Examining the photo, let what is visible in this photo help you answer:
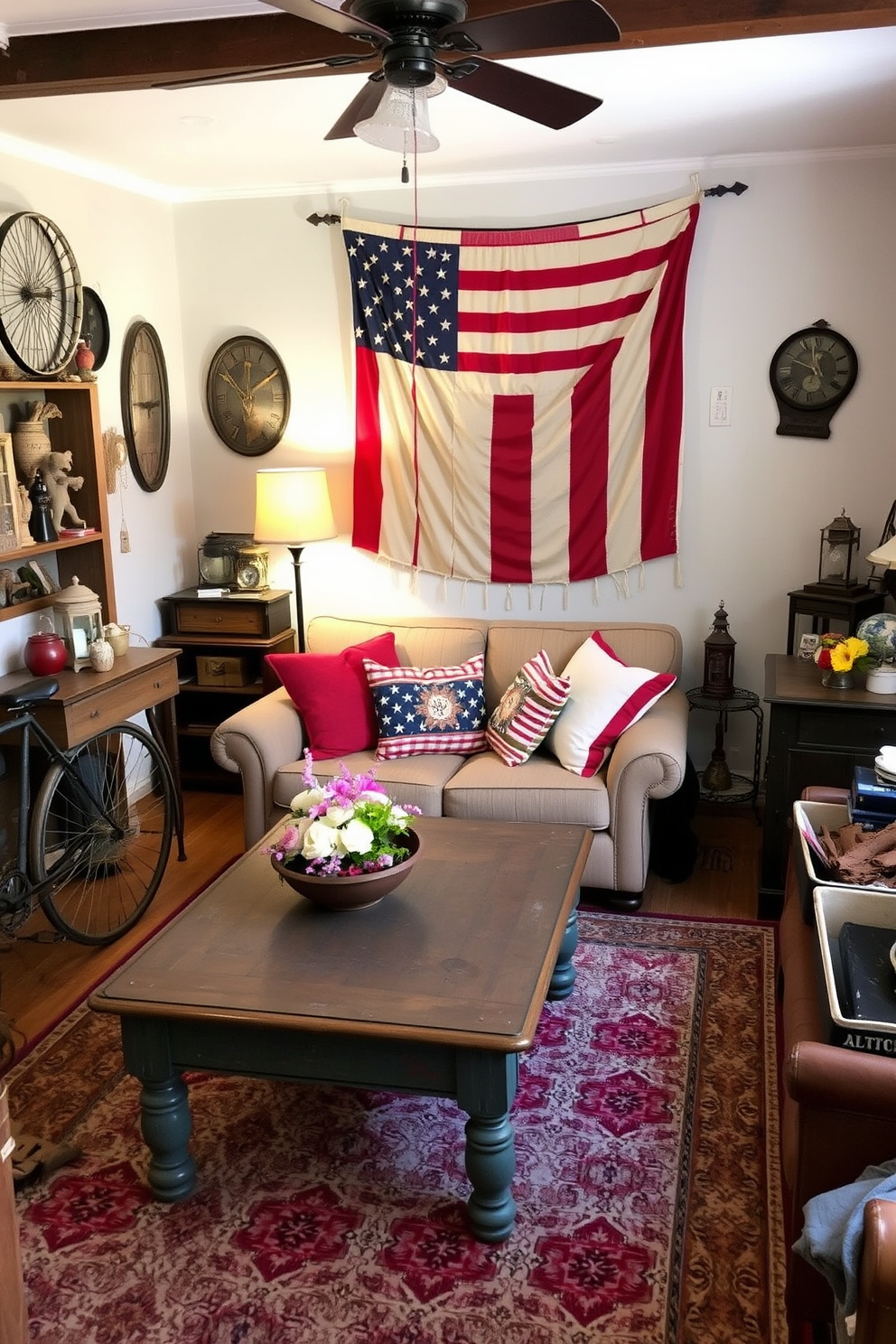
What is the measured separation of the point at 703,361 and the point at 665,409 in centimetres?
24

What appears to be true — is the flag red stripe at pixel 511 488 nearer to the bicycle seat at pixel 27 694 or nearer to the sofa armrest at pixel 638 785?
the sofa armrest at pixel 638 785

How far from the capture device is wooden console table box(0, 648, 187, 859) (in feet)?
11.0

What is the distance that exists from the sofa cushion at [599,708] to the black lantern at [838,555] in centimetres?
74

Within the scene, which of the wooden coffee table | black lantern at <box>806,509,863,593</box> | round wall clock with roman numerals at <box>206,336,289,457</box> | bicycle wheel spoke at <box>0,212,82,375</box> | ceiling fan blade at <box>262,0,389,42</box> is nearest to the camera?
ceiling fan blade at <box>262,0,389,42</box>

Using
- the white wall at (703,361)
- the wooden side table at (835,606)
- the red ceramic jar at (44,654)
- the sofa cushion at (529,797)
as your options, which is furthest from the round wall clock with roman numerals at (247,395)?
the wooden side table at (835,606)

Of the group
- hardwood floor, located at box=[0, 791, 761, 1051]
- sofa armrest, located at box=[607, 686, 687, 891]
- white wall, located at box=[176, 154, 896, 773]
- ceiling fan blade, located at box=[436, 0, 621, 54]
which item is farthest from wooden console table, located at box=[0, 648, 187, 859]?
ceiling fan blade, located at box=[436, 0, 621, 54]

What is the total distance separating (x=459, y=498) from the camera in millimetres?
4641

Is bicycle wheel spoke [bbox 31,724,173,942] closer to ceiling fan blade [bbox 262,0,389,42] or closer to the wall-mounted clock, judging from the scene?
the wall-mounted clock

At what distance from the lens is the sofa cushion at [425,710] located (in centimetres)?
396

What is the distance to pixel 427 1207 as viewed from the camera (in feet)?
7.70

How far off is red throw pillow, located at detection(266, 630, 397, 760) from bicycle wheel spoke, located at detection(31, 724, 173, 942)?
0.54 m

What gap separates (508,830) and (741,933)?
927 millimetres

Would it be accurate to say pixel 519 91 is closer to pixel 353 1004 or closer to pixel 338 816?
pixel 338 816

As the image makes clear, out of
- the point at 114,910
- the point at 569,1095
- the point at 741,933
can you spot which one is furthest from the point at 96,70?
the point at 741,933
